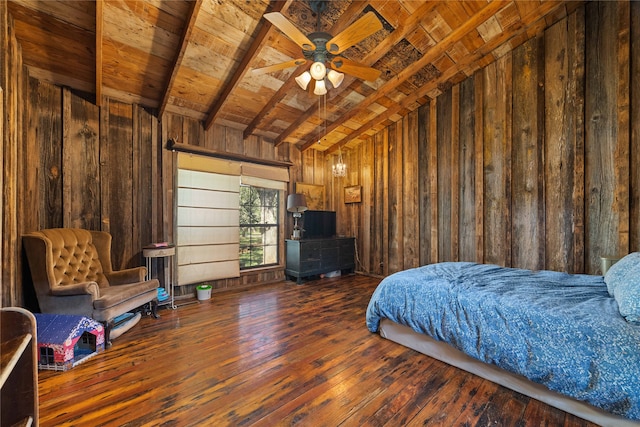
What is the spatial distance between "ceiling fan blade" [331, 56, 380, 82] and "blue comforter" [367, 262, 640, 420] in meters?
2.11

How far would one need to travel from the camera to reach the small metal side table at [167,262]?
3.27m

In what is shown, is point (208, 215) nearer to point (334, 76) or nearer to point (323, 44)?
point (334, 76)

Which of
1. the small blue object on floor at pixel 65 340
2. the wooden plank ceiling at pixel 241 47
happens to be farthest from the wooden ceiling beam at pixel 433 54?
the small blue object on floor at pixel 65 340

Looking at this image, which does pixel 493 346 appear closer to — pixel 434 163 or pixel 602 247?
pixel 602 247

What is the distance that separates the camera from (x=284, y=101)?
4.08 meters

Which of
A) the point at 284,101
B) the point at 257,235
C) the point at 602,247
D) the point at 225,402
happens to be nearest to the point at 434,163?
the point at 602,247

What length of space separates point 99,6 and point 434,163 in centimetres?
443

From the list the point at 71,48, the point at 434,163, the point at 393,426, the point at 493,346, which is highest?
the point at 71,48

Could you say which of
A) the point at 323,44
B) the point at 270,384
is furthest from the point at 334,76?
the point at 270,384

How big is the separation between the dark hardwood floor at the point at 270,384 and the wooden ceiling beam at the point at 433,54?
325cm

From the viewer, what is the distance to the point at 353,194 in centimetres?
567

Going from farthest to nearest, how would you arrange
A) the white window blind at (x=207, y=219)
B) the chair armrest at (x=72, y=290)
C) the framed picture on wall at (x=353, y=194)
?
1. the framed picture on wall at (x=353, y=194)
2. the white window blind at (x=207, y=219)
3. the chair armrest at (x=72, y=290)

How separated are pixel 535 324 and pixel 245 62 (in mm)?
3601

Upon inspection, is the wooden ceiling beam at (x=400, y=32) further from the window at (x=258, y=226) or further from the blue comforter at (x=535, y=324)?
the blue comforter at (x=535, y=324)
